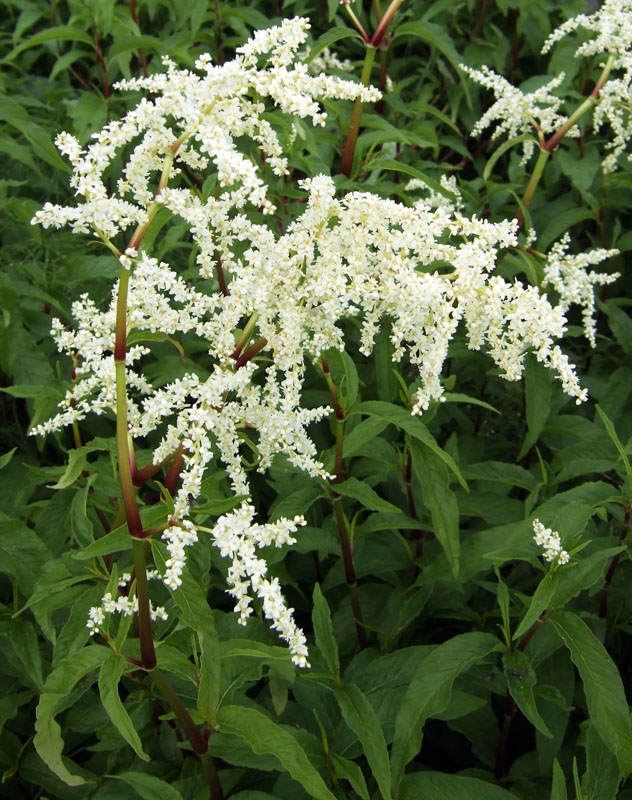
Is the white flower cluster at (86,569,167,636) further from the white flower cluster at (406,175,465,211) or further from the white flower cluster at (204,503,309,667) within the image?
the white flower cluster at (406,175,465,211)

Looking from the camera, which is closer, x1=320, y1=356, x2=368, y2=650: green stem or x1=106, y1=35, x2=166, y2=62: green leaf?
x1=320, y1=356, x2=368, y2=650: green stem

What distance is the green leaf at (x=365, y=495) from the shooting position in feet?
9.20

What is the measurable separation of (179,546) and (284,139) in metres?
2.05

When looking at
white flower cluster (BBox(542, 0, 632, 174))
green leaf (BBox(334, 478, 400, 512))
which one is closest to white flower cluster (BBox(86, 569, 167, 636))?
green leaf (BBox(334, 478, 400, 512))

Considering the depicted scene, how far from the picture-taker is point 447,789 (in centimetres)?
264

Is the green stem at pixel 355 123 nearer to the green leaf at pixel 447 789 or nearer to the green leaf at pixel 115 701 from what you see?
the green leaf at pixel 115 701

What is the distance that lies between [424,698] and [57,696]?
1.14 m

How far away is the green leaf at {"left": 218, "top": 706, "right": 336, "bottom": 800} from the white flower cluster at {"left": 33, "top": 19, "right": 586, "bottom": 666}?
252 mm

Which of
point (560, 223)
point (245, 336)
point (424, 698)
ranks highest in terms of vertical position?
point (245, 336)

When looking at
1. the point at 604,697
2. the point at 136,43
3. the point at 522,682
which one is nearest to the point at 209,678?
the point at 522,682

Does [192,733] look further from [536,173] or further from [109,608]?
[536,173]

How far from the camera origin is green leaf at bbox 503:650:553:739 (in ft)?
8.50

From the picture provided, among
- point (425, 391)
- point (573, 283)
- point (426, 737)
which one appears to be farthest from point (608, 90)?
point (426, 737)

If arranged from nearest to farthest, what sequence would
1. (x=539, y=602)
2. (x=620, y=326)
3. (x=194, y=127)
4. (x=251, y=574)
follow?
(x=194, y=127) < (x=251, y=574) < (x=539, y=602) < (x=620, y=326)
